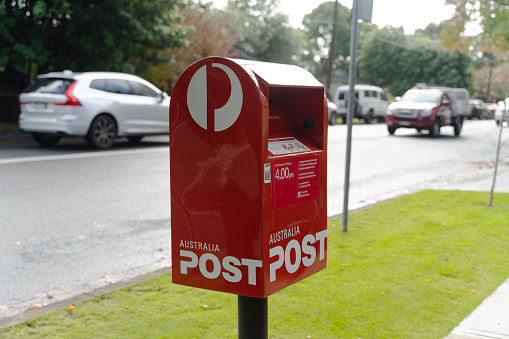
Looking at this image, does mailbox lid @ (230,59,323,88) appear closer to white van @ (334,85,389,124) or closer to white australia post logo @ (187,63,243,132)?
white australia post logo @ (187,63,243,132)

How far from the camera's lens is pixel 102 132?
1366 centimetres

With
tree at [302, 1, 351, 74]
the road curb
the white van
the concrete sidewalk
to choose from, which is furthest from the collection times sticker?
tree at [302, 1, 351, 74]

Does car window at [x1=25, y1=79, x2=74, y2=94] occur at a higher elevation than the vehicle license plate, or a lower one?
higher

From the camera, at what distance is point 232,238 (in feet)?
8.22

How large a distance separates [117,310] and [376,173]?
8532 mm

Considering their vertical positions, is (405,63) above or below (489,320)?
above

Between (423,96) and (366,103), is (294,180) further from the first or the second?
(366,103)

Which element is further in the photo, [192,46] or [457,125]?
[192,46]

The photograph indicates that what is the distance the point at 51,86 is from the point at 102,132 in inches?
59.8

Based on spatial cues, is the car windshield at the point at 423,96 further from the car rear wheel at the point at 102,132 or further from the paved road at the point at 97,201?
the car rear wheel at the point at 102,132

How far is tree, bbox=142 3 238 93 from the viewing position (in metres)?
21.4

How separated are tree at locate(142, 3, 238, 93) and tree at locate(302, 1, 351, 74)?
158 ft

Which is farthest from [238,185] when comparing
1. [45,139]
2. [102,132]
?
[45,139]

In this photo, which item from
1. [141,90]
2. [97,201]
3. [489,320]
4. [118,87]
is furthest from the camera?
[141,90]
